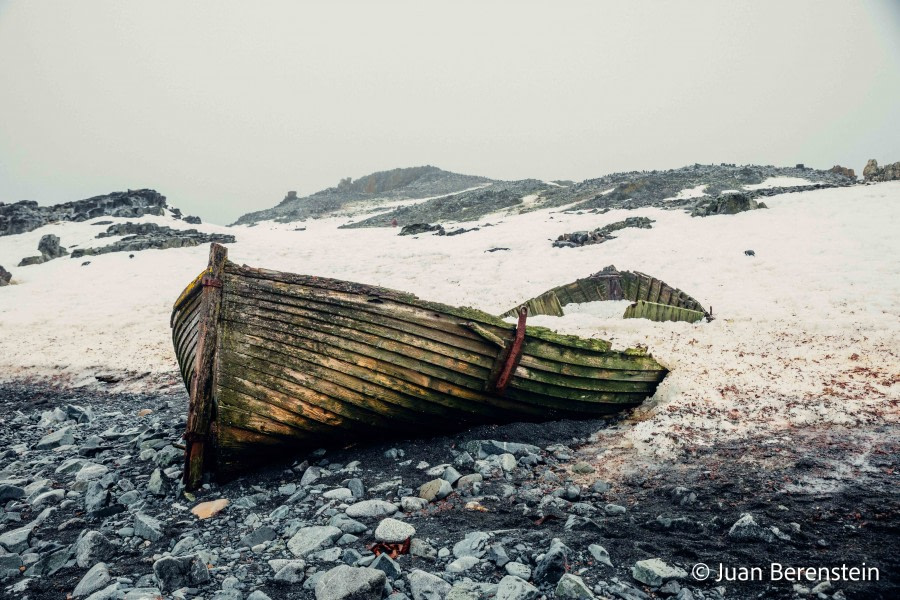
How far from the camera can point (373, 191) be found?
2955 inches

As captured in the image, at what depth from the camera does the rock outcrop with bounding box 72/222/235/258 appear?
82.0 ft

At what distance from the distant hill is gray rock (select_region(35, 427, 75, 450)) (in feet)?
140

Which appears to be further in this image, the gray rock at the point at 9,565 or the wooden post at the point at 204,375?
the wooden post at the point at 204,375

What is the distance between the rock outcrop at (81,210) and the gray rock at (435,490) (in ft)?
121

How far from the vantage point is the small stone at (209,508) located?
4.61 metres

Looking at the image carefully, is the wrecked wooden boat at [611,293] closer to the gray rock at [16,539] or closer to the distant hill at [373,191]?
the gray rock at [16,539]

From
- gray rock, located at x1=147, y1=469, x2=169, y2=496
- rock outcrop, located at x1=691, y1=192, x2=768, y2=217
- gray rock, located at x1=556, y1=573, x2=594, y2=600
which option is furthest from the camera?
rock outcrop, located at x1=691, y1=192, x2=768, y2=217

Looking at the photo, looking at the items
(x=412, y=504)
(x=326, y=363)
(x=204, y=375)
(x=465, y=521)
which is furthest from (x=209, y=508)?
(x=465, y=521)

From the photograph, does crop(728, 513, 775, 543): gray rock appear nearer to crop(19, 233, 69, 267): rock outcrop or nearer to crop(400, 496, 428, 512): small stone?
crop(400, 496, 428, 512): small stone

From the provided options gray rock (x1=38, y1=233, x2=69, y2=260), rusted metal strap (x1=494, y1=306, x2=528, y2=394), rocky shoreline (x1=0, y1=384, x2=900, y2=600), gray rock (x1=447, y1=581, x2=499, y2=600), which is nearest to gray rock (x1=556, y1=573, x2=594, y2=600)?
rocky shoreline (x1=0, y1=384, x2=900, y2=600)

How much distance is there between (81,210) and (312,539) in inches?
1635

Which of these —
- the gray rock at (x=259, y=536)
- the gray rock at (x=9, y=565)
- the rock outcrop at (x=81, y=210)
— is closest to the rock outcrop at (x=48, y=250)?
the rock outcrop at (x=81, y=210)

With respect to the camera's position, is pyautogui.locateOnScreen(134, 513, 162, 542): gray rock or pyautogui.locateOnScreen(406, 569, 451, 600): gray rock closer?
pyautogui.locateOnScreen(406, 569, 451, 600): gray rock

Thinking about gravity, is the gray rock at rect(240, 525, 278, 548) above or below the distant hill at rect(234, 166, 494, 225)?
below
